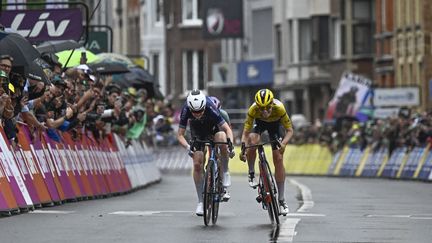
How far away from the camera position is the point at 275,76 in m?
87.6

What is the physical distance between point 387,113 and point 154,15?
45.6 metres

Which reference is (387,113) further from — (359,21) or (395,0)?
(359,21)

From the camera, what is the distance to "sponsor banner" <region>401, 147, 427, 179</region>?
46344 millimetres

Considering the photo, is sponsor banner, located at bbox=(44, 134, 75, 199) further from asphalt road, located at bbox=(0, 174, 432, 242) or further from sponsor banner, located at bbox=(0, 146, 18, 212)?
sponsor banner, located at bbox=(0, 146, 18, 212)

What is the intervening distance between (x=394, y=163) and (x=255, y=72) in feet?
135

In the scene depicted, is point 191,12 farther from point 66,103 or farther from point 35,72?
point 35,72

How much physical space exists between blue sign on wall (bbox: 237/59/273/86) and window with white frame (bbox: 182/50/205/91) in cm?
573

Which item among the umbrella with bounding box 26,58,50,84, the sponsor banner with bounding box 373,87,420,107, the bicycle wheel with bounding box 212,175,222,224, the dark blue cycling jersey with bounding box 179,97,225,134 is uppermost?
the umbrella with bounding box 26,58,50,84

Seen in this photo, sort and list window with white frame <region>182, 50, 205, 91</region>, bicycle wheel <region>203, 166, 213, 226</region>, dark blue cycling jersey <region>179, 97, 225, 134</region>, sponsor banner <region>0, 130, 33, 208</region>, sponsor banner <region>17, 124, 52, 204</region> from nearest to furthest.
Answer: bicycle wheel <region>203, 166, 213, 226</region>
dark blue cycling jersey <region>179, 97, 225, 134</region>
sponsor banner <region>0, 130, 33, 208</region>
sponsor banner <region>17, 124, 52, 204</region>
window with white frame <region>182, 50, 205, 91</region>

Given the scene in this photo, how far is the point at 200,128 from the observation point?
2216cm

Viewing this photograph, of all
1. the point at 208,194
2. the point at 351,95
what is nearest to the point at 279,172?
the point at 208,194

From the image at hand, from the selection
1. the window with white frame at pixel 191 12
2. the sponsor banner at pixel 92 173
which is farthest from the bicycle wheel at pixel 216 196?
the window with white frame at pixel 191 12

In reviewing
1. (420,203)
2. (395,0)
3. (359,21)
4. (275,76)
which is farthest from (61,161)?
(275,76)

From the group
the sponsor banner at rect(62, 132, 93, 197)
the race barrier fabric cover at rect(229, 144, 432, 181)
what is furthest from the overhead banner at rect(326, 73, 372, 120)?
the sponsor banner at rect(62, 132, 93, 197)
